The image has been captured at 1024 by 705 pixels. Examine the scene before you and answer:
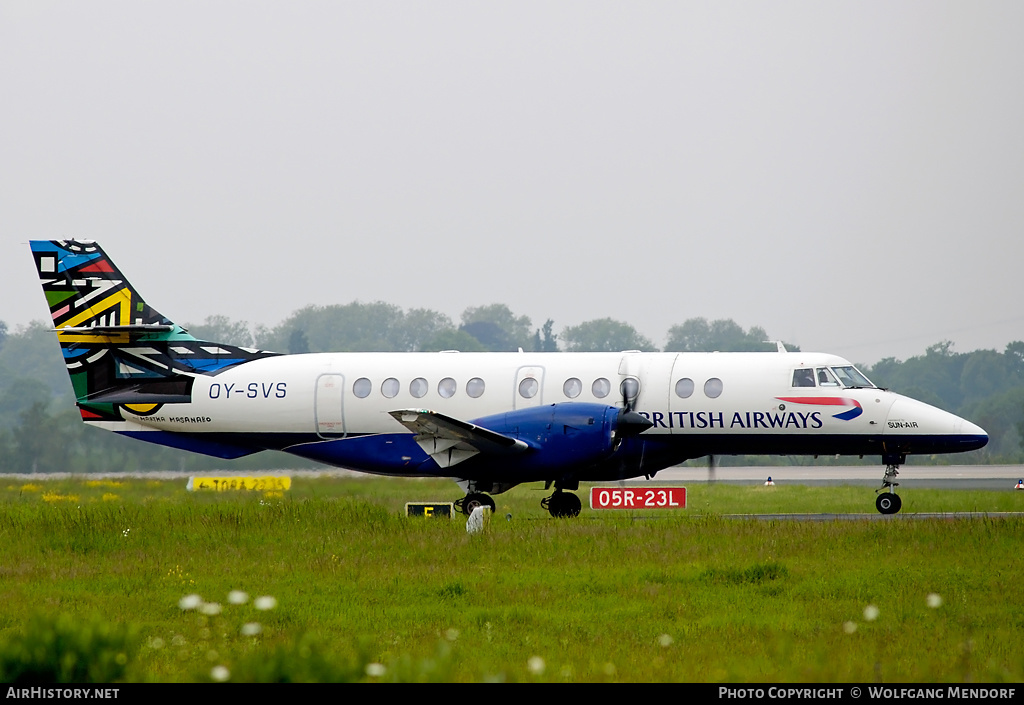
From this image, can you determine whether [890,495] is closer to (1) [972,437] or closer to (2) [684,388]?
(1) [972,437]

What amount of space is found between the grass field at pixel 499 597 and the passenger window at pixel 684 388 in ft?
11.0

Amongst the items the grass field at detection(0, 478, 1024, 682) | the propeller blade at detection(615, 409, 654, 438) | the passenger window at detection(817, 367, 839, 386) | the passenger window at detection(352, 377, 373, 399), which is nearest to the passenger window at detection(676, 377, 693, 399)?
the propeller blade at detection(615, 409, 654, 438)

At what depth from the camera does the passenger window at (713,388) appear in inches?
854

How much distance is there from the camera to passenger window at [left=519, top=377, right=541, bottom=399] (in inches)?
880

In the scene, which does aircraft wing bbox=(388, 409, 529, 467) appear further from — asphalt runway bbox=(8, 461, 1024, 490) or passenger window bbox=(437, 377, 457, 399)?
asphalt runway bbox=(8, 461, 1024, 490)

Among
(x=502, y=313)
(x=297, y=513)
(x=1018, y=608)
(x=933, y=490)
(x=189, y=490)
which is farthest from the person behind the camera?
(x=502, y=313)

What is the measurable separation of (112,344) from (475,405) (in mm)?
8554

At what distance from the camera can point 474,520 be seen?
17500 mm

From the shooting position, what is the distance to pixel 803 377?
71.4ft

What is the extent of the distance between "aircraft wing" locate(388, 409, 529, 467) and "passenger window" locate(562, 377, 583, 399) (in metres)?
2.05

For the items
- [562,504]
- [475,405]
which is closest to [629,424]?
[562,504]

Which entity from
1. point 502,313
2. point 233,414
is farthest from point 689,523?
point 502,313

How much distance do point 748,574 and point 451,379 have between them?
10.7m

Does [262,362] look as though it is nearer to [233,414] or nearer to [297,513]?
[233,414]
